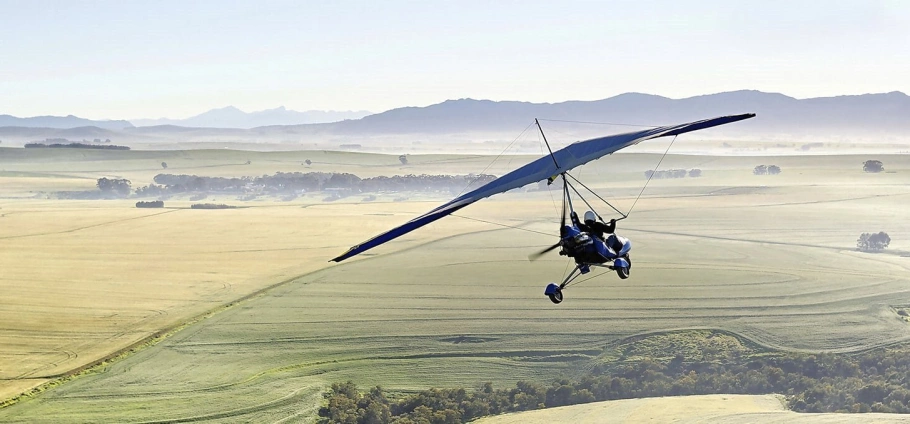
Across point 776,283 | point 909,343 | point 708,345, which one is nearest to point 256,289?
point 708,345

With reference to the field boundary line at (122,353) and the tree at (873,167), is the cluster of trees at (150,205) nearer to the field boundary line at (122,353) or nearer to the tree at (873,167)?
the field boundary line at (122,353)

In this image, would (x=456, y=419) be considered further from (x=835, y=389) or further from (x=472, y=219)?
(x=472, y=219)

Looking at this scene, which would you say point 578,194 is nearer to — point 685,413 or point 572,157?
point 572,157

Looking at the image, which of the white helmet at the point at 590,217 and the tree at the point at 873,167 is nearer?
the white helmet at the point at 590,217

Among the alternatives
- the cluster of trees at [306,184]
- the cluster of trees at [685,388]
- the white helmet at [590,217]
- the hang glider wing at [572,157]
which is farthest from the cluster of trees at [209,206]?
the white helmet at [590,217]

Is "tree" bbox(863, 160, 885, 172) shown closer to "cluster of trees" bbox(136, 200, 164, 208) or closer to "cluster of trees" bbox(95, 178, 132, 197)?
"cluster of trees" bbox(136, 200, 164, 208)

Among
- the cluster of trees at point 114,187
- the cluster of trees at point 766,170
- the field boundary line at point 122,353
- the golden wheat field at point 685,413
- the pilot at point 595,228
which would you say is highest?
the cluster of trees at point 766,170

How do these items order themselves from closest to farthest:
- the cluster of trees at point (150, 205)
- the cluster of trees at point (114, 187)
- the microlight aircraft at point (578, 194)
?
the microlight aircraft at point (578, 194)
the cluster of trees at point (150, 205)
the cluster of trees at point (114, 187)
